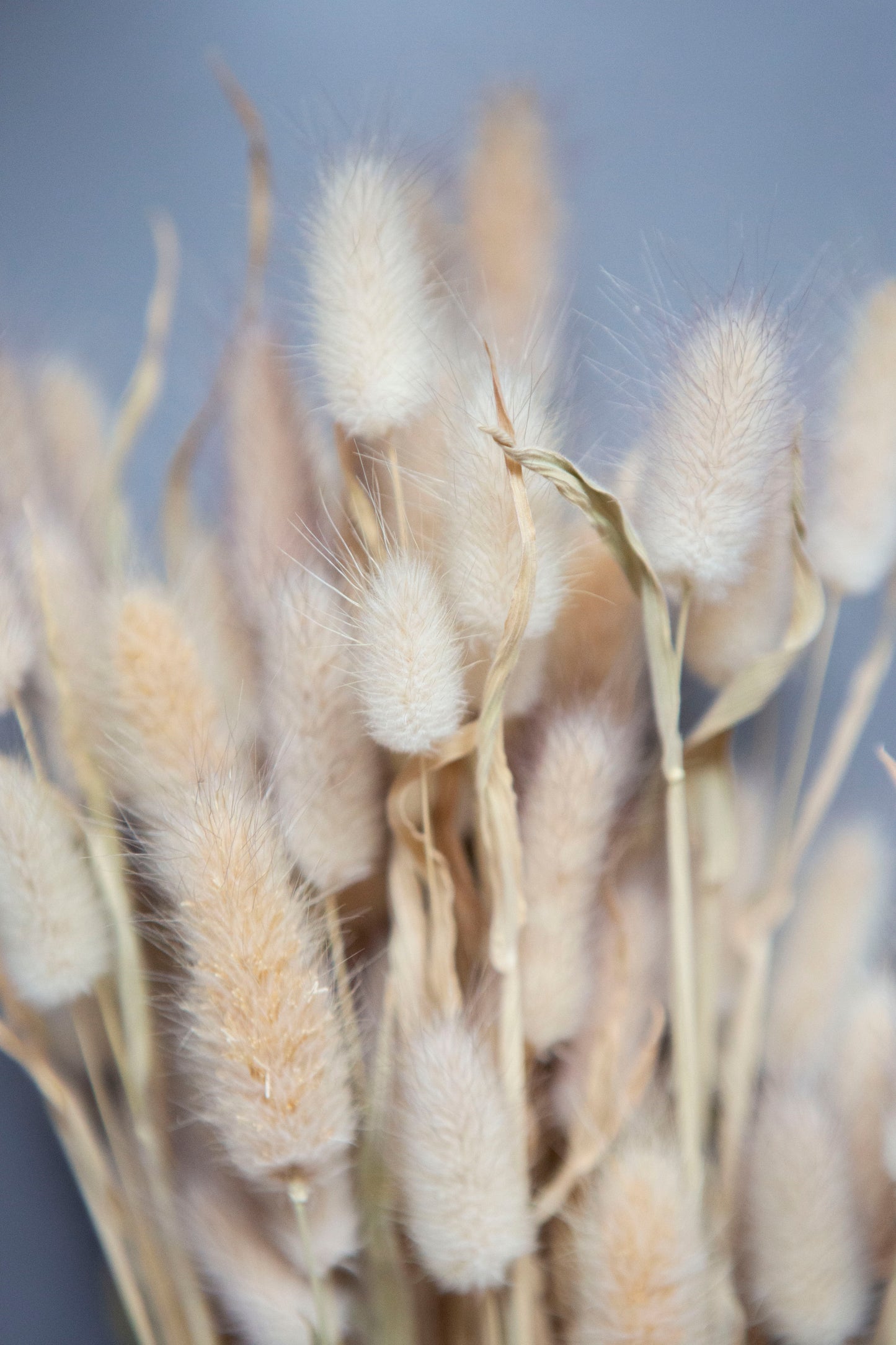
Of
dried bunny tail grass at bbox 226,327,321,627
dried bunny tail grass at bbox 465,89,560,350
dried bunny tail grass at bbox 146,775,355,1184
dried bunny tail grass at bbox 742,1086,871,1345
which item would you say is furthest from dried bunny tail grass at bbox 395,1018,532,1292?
dried bunny tail grass at bbox 465,89,560,350

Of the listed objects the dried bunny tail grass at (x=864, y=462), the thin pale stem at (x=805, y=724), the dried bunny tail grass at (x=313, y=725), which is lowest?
the thin pale stem at (x=805, y=724)

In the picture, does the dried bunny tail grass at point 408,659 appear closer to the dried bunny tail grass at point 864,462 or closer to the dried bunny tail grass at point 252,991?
the dried bunny tail grass at point 252,991

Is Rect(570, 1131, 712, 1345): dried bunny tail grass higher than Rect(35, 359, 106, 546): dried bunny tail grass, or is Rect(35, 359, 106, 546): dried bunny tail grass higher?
Rect(35, 359, 106, 546): dried bunny tail grass

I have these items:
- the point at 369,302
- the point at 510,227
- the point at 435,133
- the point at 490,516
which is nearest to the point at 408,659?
the point at 490,516

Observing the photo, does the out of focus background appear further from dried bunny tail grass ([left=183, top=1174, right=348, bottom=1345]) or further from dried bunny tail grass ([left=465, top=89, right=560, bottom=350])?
dried bunny tail grass ([left=183, top=1174, right=348, bottom=1345])

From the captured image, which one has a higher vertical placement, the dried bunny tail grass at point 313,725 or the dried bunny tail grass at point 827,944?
the dried bunny tail grass at point 313,725

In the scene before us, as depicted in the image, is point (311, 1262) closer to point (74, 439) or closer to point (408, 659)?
point (408, 659)

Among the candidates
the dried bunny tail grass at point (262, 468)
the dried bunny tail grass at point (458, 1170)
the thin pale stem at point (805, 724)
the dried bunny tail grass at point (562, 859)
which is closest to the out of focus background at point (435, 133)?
the thin pale stem at point (805, 724)

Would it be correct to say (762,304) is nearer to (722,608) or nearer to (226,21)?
(722,608)
